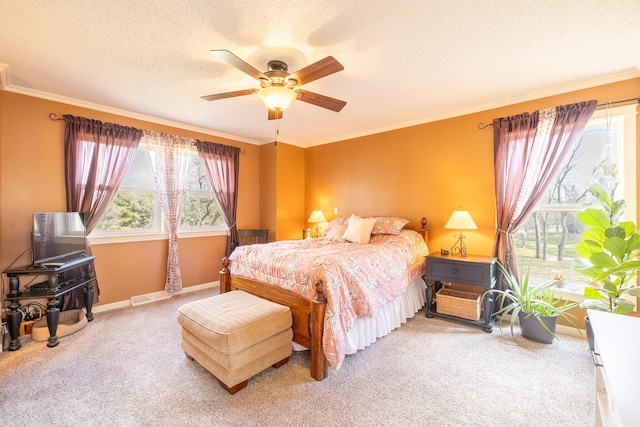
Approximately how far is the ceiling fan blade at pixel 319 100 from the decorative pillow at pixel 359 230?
1.67 m

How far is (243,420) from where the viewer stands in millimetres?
1692

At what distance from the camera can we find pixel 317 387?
6.59 ft

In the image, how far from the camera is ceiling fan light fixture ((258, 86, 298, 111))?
7.09 feet

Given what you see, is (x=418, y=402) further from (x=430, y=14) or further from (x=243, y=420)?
(x=430, y=14)

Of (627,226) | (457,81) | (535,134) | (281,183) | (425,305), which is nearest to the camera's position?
(627,226)

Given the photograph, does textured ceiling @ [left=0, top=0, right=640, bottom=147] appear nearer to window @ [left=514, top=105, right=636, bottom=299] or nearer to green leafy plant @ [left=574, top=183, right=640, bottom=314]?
A: window @ [left=514, top=105, right=636, bottom=299]

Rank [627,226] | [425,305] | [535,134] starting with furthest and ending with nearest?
[425,305]
[535,134]
[627,226]

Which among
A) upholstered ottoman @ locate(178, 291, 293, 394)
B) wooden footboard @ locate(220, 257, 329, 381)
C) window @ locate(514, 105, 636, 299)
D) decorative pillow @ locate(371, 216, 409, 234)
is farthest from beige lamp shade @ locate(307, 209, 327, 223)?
window @ locate(514, 105, 636, 299)

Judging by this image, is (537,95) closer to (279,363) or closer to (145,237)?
(279,363)

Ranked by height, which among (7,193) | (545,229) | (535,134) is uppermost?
(535,134)

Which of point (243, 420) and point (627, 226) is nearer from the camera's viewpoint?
point (243, 420)

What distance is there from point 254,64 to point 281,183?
8.96 feet

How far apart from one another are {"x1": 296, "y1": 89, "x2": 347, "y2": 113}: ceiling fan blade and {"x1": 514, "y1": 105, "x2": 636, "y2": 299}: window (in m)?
2.60

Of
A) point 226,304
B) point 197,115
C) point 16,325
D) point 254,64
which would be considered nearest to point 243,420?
point 226,304
